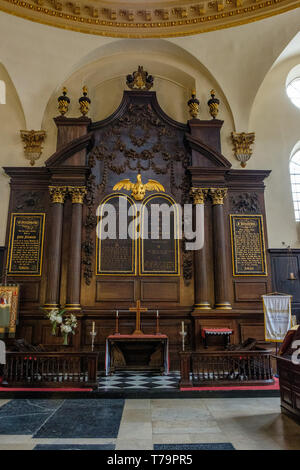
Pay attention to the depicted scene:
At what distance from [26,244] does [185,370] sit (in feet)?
20.8

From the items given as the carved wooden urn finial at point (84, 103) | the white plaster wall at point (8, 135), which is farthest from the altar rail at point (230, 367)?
the carved wooden urn finial at point (84, 103)

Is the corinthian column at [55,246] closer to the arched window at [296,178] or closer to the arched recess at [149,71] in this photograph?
the arched recess at [149,71]

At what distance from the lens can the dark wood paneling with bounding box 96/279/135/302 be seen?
10602mm

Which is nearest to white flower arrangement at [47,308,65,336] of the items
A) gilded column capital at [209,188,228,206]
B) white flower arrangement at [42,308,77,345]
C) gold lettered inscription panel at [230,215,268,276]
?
white flower arrangement at [42,308,77,345]

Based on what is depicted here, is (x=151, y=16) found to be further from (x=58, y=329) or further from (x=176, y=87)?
(x=58, y=329)

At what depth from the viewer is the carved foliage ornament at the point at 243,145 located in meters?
11.8

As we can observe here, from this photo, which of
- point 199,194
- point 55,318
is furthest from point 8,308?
point 199,194

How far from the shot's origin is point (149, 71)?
13.0 meters

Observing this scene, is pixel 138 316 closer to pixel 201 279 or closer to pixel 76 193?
pixel 201 279

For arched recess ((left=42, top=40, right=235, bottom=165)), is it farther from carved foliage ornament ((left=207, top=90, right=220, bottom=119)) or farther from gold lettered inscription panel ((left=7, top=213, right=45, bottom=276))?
gold lettered inscription panel ((left=7, top=213, right=45, bottom=276))

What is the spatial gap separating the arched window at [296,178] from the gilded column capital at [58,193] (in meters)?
7.78

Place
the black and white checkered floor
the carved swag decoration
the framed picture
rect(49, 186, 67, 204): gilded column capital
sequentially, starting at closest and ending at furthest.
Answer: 1. the black and white checkered floor
2. the framed picture
3. rect(49, 186, 67, 204): gilded column capital
4. the carved swag decoration

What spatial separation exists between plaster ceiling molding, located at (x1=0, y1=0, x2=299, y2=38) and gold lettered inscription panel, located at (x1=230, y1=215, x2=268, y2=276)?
6.54m
